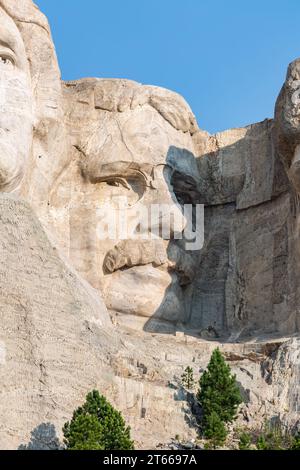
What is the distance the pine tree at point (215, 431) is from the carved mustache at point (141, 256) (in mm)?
5603

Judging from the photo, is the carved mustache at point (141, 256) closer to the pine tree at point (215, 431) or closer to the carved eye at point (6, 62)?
the carved eye at point (6, 62)

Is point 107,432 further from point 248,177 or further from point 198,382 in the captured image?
point 248,177

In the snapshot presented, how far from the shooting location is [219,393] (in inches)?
827

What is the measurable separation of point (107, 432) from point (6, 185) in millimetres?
6013

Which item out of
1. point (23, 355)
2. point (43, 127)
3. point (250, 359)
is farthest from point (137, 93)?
point (23, 355)

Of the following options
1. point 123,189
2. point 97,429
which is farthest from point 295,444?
point 123,189

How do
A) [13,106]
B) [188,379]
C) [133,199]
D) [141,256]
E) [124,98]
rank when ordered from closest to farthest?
1. [188,379]
2. [13,106]
3. [141,256]
4. [133,199]
5. [124,98]

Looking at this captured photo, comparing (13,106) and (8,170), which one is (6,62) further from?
(8,170)

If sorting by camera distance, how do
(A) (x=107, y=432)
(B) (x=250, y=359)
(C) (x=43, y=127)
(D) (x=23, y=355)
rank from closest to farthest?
(A) (x=107, y=432) < (D) (x=23, y=355) < (B) (x=250, y=359) < (C) (x=43, y=127)

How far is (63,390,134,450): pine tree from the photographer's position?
→ 18906mm

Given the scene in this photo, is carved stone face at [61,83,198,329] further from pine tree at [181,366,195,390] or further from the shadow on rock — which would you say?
the shadow on rock

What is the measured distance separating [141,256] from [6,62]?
3.64 m

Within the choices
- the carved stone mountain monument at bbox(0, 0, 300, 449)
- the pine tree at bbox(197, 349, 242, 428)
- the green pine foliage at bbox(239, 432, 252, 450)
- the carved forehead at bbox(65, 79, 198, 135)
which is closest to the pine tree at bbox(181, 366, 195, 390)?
the carved stone mountain monument at bbox(0, 0, 300, 449)

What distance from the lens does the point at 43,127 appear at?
25.6 m
